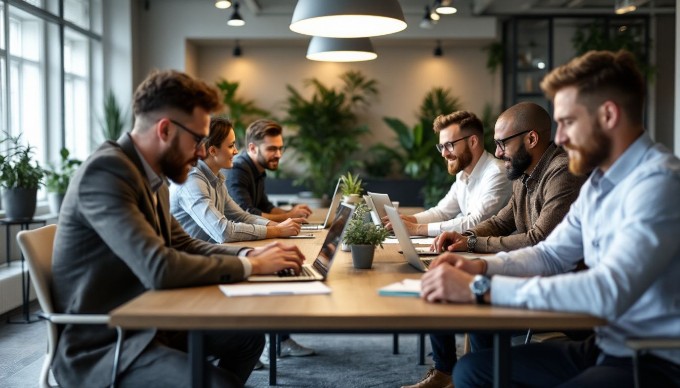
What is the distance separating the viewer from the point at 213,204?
392cm

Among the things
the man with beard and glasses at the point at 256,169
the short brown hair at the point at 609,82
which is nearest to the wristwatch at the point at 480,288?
the short brown hair at the point at 609,82

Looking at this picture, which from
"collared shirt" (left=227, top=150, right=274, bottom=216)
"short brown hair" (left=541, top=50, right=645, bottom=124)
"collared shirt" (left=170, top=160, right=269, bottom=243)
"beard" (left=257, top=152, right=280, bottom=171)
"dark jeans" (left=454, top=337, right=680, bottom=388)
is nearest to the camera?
"dark jeans" (left=454, top=337, right=680, bottom=388)

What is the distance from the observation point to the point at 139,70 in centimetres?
1041

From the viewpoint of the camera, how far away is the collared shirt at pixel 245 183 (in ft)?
16.3

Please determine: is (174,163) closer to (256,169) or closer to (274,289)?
(274,289)

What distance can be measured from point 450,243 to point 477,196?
1328 millimetres

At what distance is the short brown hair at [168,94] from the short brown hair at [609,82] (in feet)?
3.66

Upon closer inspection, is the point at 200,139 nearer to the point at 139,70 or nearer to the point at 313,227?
the point at 313,227

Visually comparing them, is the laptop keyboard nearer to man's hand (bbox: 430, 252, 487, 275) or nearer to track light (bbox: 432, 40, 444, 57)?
man's hand (bbox: 430, 252, 487, 275)

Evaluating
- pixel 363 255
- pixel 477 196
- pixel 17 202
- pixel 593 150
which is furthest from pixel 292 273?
pixel 17 202

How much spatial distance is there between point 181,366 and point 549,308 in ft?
3.25

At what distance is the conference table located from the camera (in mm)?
1794

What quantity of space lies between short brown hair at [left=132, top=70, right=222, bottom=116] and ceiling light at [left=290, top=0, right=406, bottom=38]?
39.8 inches

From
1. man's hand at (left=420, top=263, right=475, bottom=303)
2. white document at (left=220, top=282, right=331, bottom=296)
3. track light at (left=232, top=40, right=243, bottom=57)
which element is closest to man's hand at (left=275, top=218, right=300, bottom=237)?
white document at (left=220, top=282, right=331, bottom=296)
